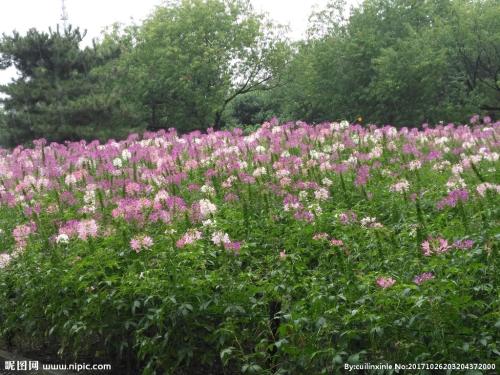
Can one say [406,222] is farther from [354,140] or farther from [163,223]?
[354,140]

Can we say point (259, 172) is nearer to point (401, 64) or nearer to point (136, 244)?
point (136, 244)

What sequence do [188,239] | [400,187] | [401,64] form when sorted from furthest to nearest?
[401,64] → [400,187] → [188,239]

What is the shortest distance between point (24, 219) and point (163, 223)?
2128 mm

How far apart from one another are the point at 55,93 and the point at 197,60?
931cm

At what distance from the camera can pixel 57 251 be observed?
4961 millimetres

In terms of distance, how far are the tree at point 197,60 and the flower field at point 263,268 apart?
75.3ft

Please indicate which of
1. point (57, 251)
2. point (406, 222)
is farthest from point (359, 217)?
point (57, 251)

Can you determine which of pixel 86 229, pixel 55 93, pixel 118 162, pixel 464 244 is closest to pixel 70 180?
pixel 118 162

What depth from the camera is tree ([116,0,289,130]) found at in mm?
29828

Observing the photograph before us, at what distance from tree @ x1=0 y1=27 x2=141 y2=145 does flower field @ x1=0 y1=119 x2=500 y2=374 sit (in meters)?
15.3

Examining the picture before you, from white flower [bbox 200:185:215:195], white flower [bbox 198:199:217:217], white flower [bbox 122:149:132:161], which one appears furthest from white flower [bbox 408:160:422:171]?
white flower [bbox 122:149:132:161]

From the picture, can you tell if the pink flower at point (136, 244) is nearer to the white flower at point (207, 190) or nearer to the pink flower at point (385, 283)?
the pink flower at point (385, 283)

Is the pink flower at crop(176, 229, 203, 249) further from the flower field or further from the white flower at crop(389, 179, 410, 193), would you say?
the white flower at crop(389, 179, 410, 193)

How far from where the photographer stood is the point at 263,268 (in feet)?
14.4
